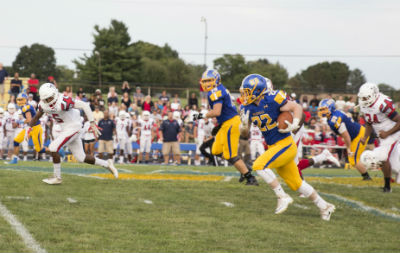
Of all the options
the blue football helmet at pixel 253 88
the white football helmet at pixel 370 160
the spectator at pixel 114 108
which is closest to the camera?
the blue football helmet at pixel 253 88

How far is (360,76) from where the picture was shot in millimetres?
96875

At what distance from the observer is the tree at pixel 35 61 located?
68562 millimetres

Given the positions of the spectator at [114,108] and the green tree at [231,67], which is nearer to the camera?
the spectator at [114,108]

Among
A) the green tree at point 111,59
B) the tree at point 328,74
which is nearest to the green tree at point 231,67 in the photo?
the tree at point 328,74

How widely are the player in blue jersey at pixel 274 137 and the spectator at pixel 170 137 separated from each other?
1057 centimetres

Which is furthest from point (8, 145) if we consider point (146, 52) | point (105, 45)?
point (146, 52)

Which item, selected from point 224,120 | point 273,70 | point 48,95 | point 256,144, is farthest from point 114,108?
point 273,70

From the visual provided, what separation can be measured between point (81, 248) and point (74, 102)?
390 cm

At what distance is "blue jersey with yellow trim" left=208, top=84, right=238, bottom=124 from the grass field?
111 centimetres

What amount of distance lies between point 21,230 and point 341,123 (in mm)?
6245

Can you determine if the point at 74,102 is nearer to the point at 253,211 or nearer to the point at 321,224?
the point at 253,211

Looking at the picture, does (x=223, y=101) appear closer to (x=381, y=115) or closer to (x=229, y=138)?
(x=229, y=138)

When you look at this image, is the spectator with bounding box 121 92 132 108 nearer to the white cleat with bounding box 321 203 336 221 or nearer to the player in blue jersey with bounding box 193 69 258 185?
the player in blue jersey with bounding box 193 69 258 185

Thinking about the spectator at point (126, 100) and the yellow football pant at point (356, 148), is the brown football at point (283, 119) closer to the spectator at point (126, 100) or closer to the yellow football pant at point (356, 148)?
the yellow football pant at point (356, 148)
